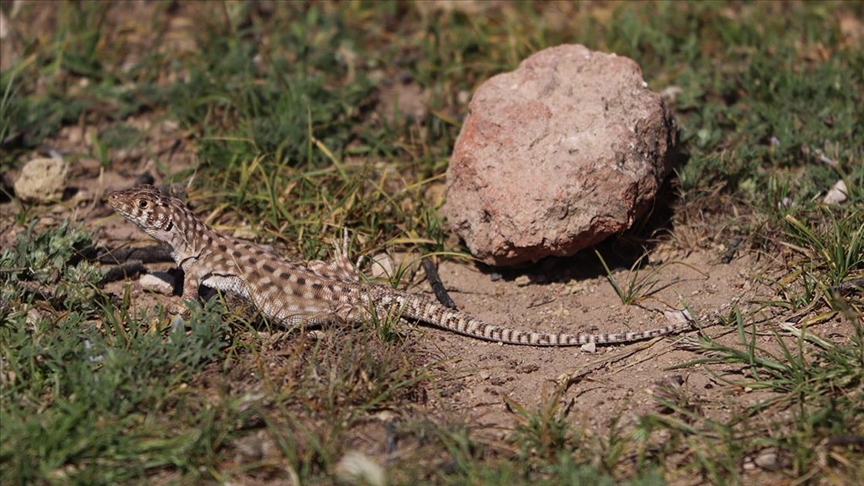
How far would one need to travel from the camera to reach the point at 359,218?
311 inches

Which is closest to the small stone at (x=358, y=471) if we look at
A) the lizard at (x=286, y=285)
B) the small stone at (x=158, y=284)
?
the lizard at (x=286, y=285)

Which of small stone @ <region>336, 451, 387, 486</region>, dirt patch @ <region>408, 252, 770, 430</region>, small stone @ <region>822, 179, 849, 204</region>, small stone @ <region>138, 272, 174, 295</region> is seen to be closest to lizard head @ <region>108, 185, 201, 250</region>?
small stone @ <region>138, 272, 174, 295</region>

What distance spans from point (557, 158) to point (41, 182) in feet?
14.3

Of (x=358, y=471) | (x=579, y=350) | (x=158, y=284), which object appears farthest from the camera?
(x=158, y=284)

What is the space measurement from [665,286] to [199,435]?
363cm

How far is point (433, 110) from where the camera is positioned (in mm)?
8836

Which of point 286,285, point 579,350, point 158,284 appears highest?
point 286,285

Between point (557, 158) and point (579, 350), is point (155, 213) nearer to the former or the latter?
point (557, 158)

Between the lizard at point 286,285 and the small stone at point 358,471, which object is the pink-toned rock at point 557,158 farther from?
the small stone at point 358,471

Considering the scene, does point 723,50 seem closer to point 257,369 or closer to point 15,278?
point 257,369

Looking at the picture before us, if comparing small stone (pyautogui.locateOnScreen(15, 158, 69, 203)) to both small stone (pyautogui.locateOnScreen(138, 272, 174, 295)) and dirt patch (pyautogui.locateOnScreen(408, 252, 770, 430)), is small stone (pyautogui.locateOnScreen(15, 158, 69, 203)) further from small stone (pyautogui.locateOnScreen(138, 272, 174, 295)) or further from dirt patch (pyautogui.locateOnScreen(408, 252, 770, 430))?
dirt patch (pyautogui.locateOnScreen(408, 252, 770, 430))

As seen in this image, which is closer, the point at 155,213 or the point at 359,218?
the point at 155,213

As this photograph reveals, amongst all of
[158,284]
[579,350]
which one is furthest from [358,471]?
[158,284]

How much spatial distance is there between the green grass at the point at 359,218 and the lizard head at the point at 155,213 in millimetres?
487
